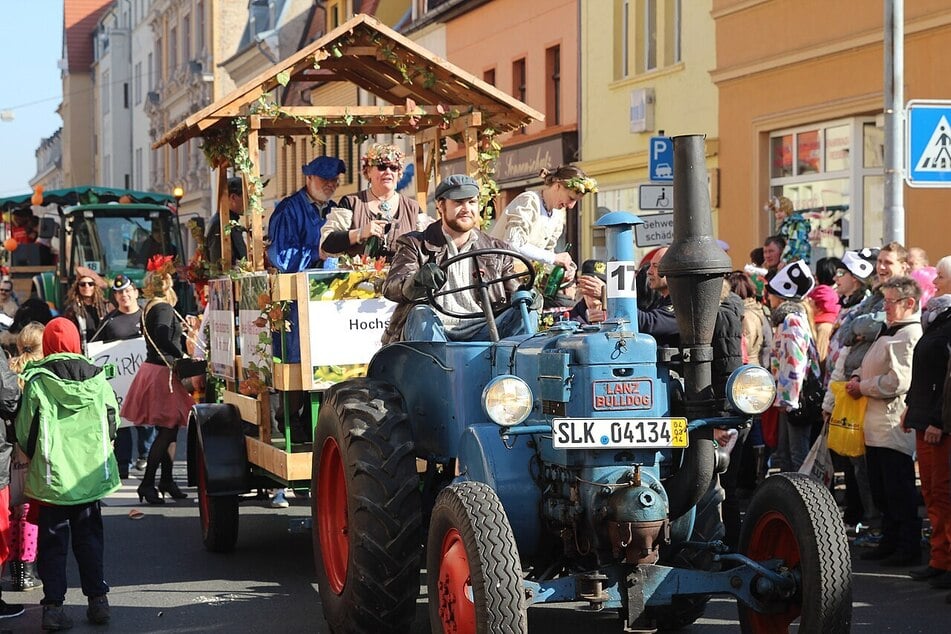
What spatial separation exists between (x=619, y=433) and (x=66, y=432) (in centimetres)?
357

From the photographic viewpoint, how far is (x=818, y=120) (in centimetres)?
1958

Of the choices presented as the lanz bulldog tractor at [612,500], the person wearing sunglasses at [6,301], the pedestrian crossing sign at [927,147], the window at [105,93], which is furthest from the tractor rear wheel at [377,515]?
the window at [105,93]

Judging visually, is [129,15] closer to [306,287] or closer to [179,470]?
[179,470]

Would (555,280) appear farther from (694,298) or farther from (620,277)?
(694,298)

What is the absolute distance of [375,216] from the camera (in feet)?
33.7

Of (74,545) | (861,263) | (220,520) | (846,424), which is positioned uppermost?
(861,263)

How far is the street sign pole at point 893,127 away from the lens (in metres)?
13.0

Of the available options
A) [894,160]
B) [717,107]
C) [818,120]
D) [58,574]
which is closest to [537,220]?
[58,574]

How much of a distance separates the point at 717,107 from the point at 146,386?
11.2 m

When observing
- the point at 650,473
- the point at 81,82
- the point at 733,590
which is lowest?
the point at 733,590

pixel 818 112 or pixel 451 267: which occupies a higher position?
pixel 818 112

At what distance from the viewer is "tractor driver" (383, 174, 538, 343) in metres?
7.60

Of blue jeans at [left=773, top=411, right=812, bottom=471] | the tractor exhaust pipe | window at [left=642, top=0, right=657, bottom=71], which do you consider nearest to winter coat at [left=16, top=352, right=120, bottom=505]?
the tractor exhaust pipe

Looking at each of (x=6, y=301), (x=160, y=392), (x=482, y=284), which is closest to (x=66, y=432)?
(x=482, y=284)
